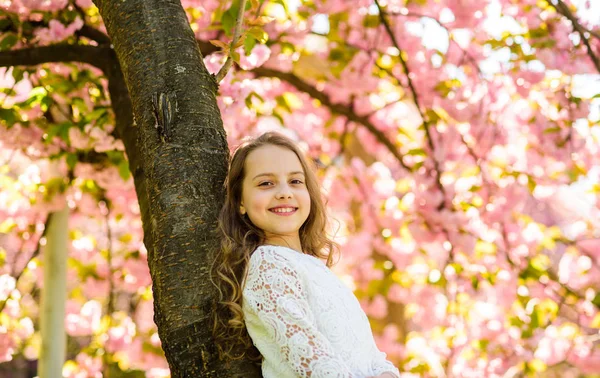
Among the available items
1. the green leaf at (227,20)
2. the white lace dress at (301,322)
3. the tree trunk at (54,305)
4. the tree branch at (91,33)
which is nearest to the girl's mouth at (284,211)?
the white lace dress at (301,322)

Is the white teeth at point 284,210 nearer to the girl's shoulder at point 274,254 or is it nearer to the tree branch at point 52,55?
the girl's shoulder at point 274,254

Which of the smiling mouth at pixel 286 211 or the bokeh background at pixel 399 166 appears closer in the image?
the smiling mouth at pixel 286 211

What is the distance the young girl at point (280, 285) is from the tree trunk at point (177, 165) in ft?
0.12

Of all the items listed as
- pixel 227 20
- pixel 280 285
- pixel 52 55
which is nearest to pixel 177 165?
pixel 280 285

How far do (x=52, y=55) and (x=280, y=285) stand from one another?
1.39 m

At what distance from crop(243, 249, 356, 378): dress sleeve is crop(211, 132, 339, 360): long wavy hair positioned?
0.11 ft

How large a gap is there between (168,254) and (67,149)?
1636 mm

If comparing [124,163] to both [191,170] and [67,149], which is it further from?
[191,170]

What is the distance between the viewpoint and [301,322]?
1.50 meters

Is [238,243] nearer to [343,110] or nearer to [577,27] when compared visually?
[577,27]

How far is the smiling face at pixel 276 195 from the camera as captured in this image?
5.64ft

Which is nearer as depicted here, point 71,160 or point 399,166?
point 71,160

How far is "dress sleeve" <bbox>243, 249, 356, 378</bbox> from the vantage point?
147 cm

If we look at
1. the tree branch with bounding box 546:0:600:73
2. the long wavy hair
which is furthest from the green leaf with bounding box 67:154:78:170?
the tree branch with bounding box 546:0:600:73
